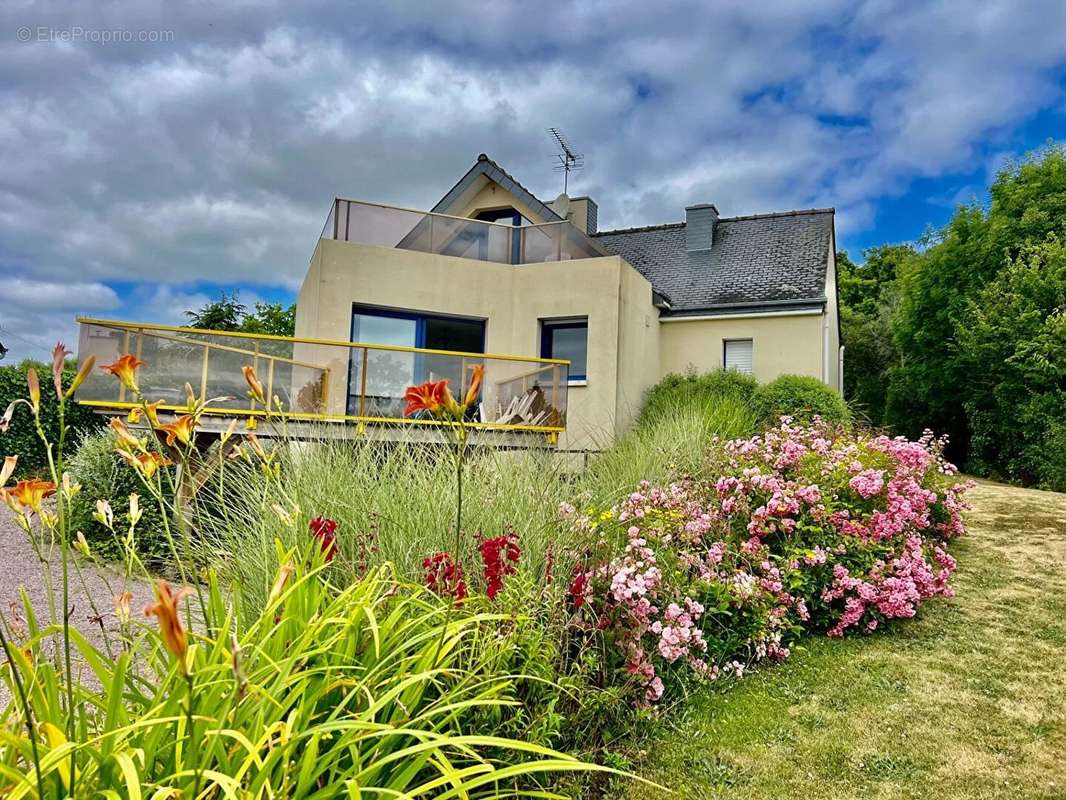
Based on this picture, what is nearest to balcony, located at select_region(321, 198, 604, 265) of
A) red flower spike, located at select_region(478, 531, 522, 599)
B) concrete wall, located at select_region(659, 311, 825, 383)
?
concrete wall, located at select_region(659, 311, 825, 383)

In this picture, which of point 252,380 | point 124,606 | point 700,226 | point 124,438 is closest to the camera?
point 124,606

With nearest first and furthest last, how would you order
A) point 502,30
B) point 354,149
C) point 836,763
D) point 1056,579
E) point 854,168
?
point 836,763, point 1056,579, point 502,30, point 354,149, point 854,168

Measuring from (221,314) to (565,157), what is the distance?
18.7m

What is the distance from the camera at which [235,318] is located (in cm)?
3094

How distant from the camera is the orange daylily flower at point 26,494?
168 centimetres

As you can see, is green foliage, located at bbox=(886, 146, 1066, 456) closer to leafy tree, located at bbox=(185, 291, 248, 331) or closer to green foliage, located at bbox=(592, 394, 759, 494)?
green foliage, located at bbox=(592, 394, 759, 494)

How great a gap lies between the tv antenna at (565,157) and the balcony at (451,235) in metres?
6.89

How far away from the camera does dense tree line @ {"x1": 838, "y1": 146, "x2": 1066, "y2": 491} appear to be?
17.3 m

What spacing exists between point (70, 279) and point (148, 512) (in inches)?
118

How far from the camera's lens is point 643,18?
7445 mm

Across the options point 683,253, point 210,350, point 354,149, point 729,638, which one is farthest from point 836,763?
point 683,253

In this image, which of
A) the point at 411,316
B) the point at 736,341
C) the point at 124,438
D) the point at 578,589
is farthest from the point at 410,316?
the point at 124,438

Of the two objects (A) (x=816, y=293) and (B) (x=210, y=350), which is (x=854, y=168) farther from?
(B) (x=210, y=350)

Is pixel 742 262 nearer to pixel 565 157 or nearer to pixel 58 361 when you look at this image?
pixel 565 157
